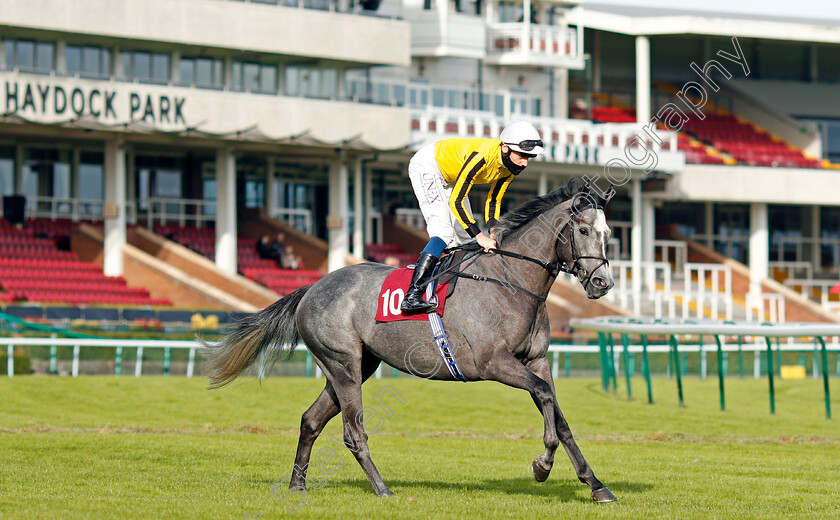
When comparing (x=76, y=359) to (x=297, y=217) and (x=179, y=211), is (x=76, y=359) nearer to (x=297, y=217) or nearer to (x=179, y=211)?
(x=179, y=211)

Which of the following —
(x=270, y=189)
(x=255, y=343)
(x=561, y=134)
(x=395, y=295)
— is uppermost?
(x=561, y=134)

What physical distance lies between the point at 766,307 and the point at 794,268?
6346mm

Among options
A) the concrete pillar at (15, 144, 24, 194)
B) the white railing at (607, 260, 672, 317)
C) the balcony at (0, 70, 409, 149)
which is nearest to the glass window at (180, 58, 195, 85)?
the balcony at (0, 70, 409, 149)

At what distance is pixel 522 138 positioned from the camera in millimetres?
6711

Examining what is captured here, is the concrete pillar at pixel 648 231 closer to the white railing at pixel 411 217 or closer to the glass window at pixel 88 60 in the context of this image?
the white railing at pixel 411 217

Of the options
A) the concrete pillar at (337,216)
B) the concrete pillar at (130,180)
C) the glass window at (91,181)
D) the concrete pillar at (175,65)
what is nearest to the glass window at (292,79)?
the concrete pillar at (337,216)

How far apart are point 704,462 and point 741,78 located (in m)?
32.8

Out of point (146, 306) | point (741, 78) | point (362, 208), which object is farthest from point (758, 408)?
point (741, 78)

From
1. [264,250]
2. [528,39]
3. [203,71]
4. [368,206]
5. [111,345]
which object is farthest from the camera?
[528,39]

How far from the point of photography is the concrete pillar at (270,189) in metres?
31.5

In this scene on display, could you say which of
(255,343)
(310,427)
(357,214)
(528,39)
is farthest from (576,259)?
(528,39)

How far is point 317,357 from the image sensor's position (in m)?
7.43

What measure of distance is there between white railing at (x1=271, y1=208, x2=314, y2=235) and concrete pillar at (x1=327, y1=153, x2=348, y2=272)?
2493 millimetres

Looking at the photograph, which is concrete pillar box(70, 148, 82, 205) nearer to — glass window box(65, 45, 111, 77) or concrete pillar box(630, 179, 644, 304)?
glass window box(65, 45, 111, 77)
